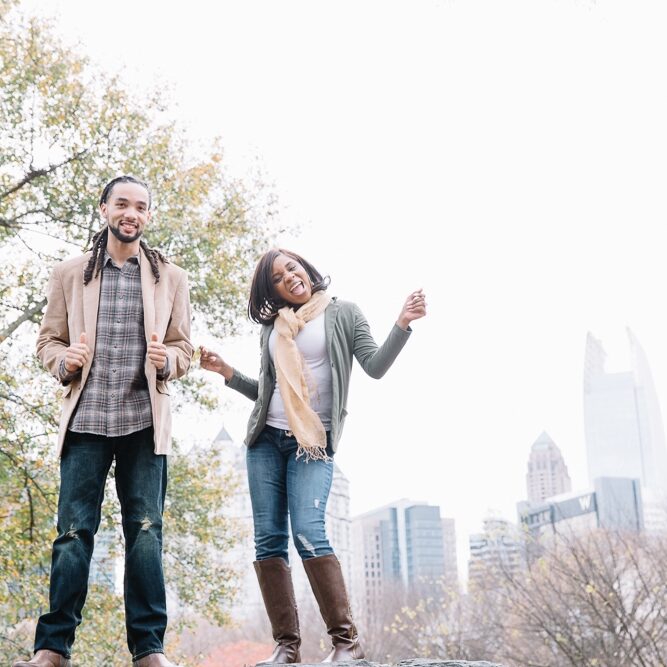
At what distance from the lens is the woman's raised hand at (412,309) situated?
4211mm

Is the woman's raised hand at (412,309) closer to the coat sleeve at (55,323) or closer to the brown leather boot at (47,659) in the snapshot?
the coat sleeve at (55,323)

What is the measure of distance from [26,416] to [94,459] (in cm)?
779

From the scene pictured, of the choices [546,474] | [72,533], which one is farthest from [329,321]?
[546,474]

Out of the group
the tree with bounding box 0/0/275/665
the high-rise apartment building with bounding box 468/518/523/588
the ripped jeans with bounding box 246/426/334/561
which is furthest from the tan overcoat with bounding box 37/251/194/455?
the high-rise apartment building with bounding box 468/518/523/588

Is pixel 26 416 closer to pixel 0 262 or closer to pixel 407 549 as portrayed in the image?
pixel 0 262

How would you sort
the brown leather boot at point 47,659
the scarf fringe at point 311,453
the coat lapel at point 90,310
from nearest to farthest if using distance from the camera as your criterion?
the brown leather boot at point 47,659 → the coat lapel at point 90,310 → the scarf fringe at point 311,453

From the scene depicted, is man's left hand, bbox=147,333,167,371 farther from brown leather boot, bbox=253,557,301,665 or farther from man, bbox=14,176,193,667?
brown leather boot, bbox=253,557,301,665

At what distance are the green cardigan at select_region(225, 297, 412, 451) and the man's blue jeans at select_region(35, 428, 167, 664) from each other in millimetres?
679

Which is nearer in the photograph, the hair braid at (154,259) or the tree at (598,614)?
the hair braid at (154,259)

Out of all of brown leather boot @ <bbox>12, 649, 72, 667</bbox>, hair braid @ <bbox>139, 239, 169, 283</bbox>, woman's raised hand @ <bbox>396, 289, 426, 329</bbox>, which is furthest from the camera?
woman's raised hand @ <bbox>396, 289, 426, 329</bbox>

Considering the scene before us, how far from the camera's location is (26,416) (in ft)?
36.0

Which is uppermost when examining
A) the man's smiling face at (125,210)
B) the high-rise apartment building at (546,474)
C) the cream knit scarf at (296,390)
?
the high-rise apartment building at (546,474)

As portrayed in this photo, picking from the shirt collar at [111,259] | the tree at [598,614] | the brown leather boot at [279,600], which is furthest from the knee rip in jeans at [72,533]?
the tree at [598,614]

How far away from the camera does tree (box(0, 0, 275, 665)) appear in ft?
35.1
